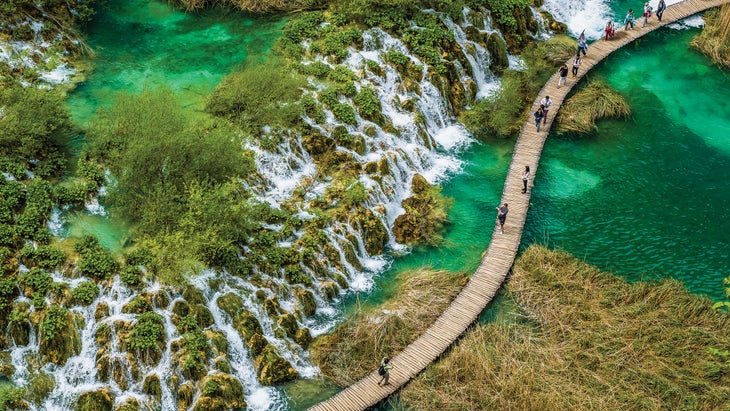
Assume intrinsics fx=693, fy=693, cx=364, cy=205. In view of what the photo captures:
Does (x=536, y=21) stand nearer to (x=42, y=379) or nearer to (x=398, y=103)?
(x=398, y=103)

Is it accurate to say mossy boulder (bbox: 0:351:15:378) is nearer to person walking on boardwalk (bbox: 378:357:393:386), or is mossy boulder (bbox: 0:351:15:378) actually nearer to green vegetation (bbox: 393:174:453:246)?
person walking on boardwalk (bbox: 378:357:393:386)

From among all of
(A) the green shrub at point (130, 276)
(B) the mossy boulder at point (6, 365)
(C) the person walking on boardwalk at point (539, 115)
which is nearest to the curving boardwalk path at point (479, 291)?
(C) the person walking on boardwalk at point (539, 115)

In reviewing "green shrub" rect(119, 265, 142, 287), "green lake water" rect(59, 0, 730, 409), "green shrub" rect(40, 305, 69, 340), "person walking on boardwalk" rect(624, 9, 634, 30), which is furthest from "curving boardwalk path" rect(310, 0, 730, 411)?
"green shrub" rect(40, 305, 69, 340)

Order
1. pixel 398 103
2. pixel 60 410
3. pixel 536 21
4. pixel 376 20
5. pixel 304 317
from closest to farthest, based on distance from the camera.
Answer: pixel 60 410 < pixel 304 317 < pixel 398 103 < pixel 376 20 < pixel 536 21

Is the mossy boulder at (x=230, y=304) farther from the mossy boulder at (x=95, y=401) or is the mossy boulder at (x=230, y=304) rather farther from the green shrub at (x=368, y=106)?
the green shrub at (x=368, y=106)

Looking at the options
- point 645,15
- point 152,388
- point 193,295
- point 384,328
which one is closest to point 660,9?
point 645,15

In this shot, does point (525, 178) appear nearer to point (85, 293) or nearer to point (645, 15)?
point (645, 15)

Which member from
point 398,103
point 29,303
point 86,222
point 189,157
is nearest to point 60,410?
point 29,303
